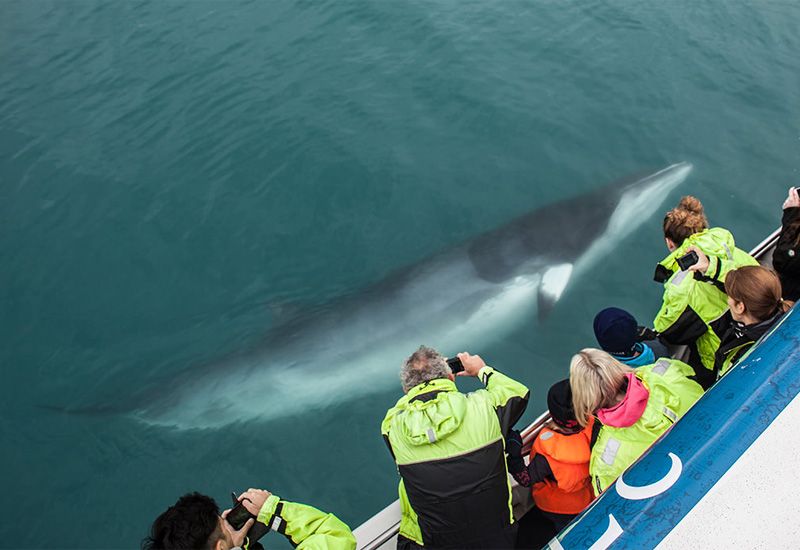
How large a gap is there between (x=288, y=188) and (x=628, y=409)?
811 centimetres

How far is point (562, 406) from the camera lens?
12.6ft

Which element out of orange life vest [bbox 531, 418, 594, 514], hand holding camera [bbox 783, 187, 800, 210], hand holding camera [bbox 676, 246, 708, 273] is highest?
hand holding camera [bbox 783, 187, 800, 210]

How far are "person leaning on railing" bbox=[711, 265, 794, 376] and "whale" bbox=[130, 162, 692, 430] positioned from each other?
4.19 m

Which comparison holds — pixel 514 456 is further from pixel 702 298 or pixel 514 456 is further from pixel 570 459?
pixel 702 298

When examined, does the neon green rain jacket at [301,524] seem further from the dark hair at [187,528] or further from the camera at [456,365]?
the camera at [456,365]

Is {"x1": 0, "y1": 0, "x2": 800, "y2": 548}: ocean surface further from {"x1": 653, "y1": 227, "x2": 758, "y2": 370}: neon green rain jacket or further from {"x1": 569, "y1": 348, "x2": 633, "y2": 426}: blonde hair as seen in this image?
{"x1": 569, "y1": 348, "x2": 633, "y2": 426}: blonde hair

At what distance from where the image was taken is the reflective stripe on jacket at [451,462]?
11.7ft

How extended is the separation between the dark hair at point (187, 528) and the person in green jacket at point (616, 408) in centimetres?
231

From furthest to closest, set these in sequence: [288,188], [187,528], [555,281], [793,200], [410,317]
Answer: [288,188], [555,281], [410,317], [793,200], [187,528]

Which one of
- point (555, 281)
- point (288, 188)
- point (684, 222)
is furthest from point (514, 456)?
point (288, 188)

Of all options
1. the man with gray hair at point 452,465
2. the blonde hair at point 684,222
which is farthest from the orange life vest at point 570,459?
the blonde hair at point 684,222

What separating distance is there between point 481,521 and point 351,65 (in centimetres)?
1154

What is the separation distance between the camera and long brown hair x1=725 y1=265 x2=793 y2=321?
401cm

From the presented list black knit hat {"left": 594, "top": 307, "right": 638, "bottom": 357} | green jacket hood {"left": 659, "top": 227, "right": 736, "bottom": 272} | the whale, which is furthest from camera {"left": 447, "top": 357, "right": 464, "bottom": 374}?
the whale
